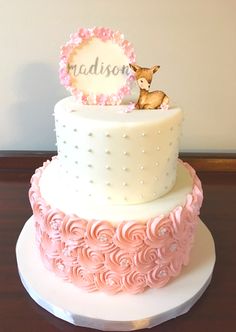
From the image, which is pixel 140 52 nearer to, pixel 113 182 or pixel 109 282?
pixel 113 182

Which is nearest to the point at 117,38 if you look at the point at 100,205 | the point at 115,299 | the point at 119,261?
the point at 100,205

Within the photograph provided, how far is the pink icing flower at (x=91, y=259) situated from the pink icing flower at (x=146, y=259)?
0.08 meters

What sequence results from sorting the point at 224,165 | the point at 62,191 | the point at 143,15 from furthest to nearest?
1. the point at 224,165
2. the point at 143,15
3. the point at 62,191

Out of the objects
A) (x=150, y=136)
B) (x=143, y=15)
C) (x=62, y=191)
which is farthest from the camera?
(x=143, y=15)

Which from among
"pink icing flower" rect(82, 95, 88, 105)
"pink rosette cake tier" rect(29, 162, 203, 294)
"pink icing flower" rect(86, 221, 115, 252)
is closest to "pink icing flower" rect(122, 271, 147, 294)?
"pink rosette cake tier" rect(29, 162, 203, 294)

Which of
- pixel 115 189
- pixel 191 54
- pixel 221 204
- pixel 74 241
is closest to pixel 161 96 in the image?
pixel 115 189

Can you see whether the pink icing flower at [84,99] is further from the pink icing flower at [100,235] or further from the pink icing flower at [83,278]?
the pink icing flower at [83,278]

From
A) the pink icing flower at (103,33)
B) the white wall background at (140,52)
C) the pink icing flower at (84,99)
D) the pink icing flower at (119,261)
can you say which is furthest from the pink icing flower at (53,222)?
the white wall background at (140,52)

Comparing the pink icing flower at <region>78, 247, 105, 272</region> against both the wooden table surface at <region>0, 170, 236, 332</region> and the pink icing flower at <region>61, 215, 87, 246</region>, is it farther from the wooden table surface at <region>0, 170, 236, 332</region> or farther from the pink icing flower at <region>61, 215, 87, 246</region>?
the wooden table surface at <region>0, 170, 236, 332</region>

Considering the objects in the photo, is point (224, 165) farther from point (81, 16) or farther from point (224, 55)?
point (81, 16)

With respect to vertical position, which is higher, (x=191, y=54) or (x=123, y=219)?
(x=191, y=54)

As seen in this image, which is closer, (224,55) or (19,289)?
(19,289)

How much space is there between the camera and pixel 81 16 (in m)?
1.41

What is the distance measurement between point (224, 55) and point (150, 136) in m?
0.66
